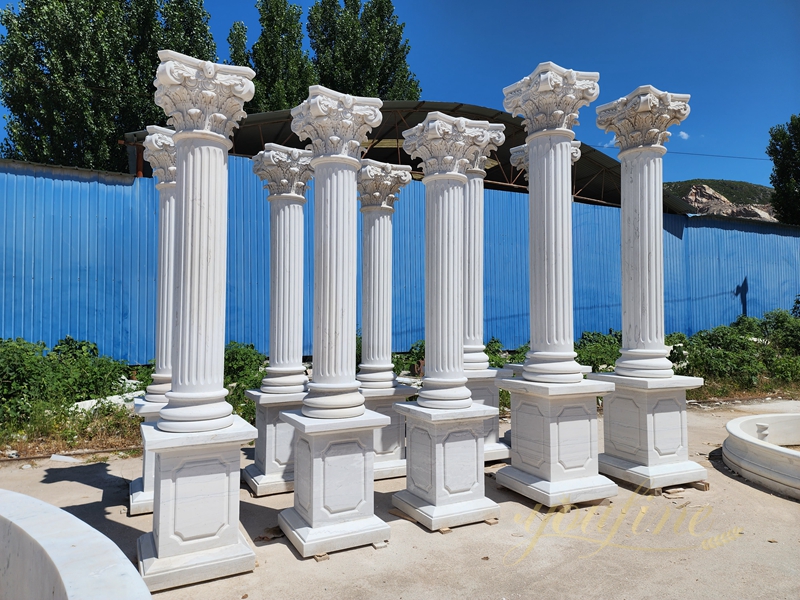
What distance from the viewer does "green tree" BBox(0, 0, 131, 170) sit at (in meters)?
19.2

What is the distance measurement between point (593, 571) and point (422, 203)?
498 inches

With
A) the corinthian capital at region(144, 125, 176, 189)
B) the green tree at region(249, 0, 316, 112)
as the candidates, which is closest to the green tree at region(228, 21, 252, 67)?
the green tree at region(249, 0, 316, 112)

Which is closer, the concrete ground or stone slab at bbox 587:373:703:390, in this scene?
the concrete ground

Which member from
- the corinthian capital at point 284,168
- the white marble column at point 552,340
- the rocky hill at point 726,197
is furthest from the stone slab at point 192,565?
the rocky hill at point 726,197

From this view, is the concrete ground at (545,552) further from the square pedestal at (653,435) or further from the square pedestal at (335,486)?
the square pedestal at (653,435)

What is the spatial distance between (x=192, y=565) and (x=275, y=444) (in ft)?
8.53

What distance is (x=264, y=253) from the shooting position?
14.2 meters

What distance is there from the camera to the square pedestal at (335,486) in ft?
16.9

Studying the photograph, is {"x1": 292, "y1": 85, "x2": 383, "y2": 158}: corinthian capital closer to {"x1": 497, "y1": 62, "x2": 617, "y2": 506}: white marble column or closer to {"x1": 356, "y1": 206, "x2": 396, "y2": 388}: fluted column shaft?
{"x1": 497, "y1": 62, "x2": 617, "y2": 506}: white marble column

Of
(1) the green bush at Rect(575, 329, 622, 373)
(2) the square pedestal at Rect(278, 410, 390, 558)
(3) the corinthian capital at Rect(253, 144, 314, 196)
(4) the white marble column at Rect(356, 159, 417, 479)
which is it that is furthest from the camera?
(1) the green bush at Rect(575, 329, 622, 373)

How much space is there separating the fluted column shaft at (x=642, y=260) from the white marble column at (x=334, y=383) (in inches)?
160

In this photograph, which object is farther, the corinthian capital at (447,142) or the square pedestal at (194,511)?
the corinthian capital at (447,142)

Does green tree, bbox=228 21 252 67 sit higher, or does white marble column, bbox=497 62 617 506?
green tree, bbox=228 21 252 67

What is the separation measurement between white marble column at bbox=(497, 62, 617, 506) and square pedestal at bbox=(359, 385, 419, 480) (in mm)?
1549
